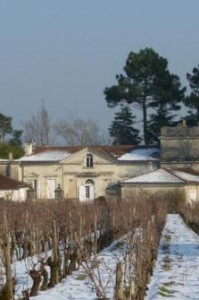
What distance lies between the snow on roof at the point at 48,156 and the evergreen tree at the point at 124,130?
22.0 feet

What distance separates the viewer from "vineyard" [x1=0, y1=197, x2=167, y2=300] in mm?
13227

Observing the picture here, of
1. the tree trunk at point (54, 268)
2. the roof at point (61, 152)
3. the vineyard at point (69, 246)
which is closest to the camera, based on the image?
the vineyard at point (69, 246)

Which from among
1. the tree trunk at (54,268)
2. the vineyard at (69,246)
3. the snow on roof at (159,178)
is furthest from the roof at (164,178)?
the tree trunk at (54,268)

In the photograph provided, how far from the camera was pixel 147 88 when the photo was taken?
72188 millimetres

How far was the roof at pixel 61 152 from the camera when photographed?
67312 mm

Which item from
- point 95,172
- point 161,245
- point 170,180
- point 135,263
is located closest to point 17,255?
point 161,245

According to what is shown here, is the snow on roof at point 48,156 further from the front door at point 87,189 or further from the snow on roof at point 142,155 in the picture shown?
the snow on roof at point 142,155

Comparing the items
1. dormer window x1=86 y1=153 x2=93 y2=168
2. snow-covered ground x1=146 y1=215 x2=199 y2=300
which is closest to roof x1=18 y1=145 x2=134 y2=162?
dormer window x1=86 y1=153 x2=93 y2=168

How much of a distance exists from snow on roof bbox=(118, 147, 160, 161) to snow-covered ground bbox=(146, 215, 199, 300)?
1363 inches

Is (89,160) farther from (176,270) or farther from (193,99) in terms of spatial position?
(176,270)

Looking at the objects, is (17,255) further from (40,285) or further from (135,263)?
(135,263)

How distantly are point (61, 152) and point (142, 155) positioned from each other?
733 centimetres

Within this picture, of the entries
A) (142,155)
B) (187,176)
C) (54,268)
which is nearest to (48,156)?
(142,155)

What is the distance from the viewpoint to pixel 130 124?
242ft
